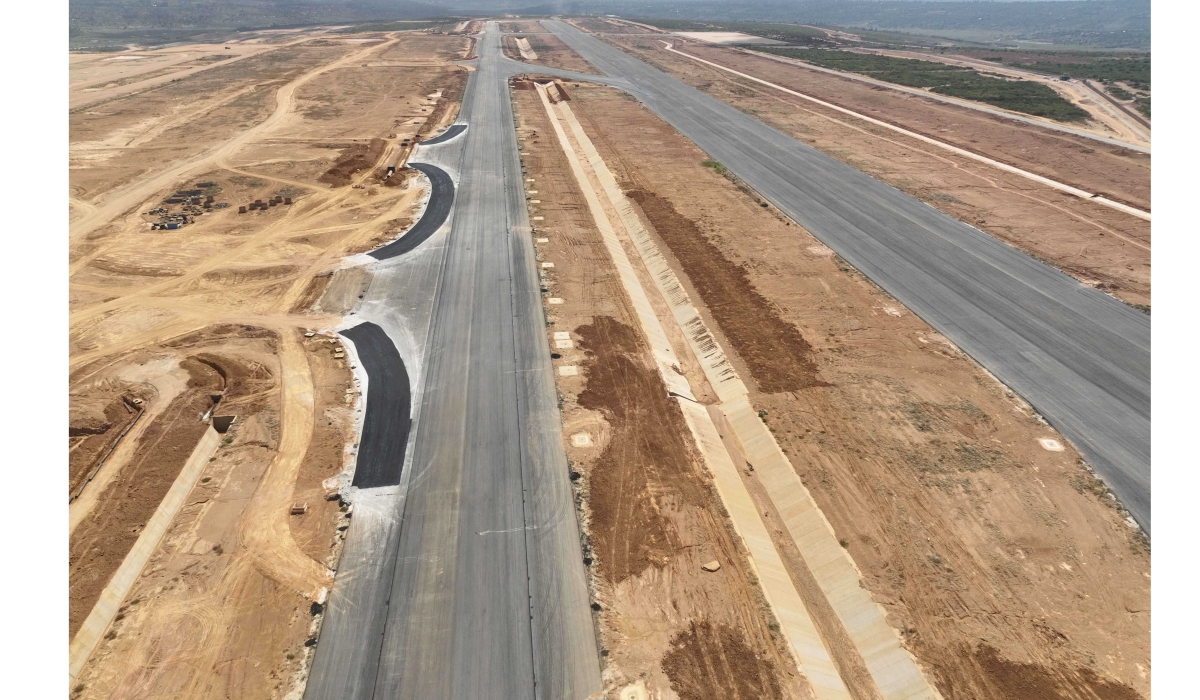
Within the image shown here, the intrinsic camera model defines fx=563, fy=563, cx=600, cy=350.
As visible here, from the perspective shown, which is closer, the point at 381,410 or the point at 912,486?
the point at 912,486

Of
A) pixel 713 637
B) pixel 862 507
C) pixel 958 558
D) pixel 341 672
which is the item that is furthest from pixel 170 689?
pixel 958 558

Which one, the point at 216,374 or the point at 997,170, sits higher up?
the point at 997,170

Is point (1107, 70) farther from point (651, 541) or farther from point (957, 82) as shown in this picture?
point (651, 541)

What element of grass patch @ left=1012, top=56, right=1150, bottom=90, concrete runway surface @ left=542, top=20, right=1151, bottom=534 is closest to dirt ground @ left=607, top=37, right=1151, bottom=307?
concrete runway surface @ left=542, top=20, right=1151, bottom=534

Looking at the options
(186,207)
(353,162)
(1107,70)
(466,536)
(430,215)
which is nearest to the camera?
(466,536)

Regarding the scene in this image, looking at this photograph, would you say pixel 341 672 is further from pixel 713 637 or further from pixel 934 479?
pixel 934 479

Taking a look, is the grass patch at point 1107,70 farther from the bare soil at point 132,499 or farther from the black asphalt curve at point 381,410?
the bare soil at point 132,499

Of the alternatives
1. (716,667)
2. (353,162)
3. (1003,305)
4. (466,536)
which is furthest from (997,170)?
(353,162)

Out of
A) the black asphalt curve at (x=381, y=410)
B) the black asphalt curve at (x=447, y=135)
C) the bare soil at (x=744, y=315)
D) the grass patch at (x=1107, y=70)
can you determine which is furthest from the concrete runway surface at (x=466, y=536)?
the grass patch at (x=1107, y=70)
